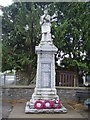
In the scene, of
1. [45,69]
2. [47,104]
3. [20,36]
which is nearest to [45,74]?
[45,69]

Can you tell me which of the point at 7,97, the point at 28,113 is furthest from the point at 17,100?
the point at 28,113

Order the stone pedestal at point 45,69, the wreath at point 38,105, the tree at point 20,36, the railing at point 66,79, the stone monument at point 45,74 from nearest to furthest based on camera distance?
the wreath at point 38,105, the stone monument at point 45,74, the stone pedestal at point 45,69, the tree at point 20,36, the railing at point 66,79

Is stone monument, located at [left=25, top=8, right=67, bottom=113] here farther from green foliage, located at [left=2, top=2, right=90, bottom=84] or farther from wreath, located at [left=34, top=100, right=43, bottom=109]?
green foliage, located at [left=2, top=2, right=90, bottom=84]

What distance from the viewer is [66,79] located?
17219 millimetres

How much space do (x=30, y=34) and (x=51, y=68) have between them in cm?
611

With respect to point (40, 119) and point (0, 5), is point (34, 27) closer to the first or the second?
point (0, 5)

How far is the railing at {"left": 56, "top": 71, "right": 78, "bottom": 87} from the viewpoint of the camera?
56.4ft

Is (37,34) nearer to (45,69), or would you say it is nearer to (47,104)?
(45,69)

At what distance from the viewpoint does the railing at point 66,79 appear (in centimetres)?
1719

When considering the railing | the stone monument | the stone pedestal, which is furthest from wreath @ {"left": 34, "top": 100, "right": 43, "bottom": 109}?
the railing

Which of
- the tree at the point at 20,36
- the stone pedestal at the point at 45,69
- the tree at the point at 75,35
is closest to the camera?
the stone pedestal at the point at 45,69

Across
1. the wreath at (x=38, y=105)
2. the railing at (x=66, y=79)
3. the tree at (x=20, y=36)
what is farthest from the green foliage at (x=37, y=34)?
the wreath at (x=38, y=105)

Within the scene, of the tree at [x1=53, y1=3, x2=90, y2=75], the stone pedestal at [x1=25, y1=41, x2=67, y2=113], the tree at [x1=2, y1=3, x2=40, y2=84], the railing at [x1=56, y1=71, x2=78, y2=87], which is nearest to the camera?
the stone pedestal at [x1=25, y1=41, x2=67, y2=113]

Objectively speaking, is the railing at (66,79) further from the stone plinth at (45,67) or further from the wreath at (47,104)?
Result: the wreath at (47,104)
